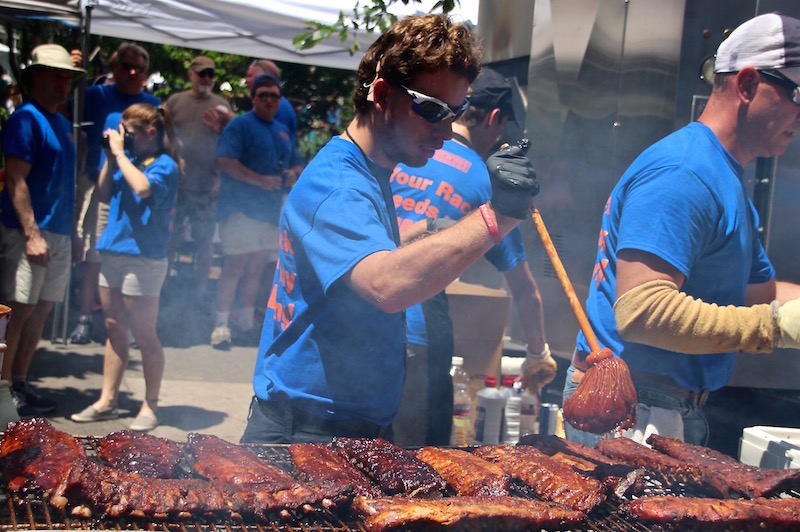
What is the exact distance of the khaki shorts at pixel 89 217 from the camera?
24.1 feet

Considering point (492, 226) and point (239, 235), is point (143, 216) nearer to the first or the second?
point (239, 235)

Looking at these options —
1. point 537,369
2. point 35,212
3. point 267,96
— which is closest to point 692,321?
point 537,369

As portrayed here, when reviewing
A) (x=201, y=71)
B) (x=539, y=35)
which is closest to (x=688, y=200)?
(x=539, y=35)

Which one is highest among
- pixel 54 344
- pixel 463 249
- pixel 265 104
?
pixel 265 104

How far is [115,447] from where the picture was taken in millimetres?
2525

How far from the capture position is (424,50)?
2.59m

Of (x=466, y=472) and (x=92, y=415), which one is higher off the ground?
(x=466, y=472)

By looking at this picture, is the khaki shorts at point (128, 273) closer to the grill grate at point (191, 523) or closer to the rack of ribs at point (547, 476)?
the rack of ribs at point (547, 476)

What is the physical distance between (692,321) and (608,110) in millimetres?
2714

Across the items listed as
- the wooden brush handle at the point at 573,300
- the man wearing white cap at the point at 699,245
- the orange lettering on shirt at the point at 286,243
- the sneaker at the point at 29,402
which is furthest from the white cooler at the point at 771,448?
the sneaker at the point at 29,402

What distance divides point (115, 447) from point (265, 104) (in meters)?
6.68

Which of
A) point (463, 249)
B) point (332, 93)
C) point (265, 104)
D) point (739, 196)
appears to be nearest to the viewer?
point (463, 249)

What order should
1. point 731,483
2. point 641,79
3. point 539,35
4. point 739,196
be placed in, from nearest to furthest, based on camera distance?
point 731,483, point 739,196, point 641,79, point 539,35

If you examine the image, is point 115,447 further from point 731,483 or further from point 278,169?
point 278,169
